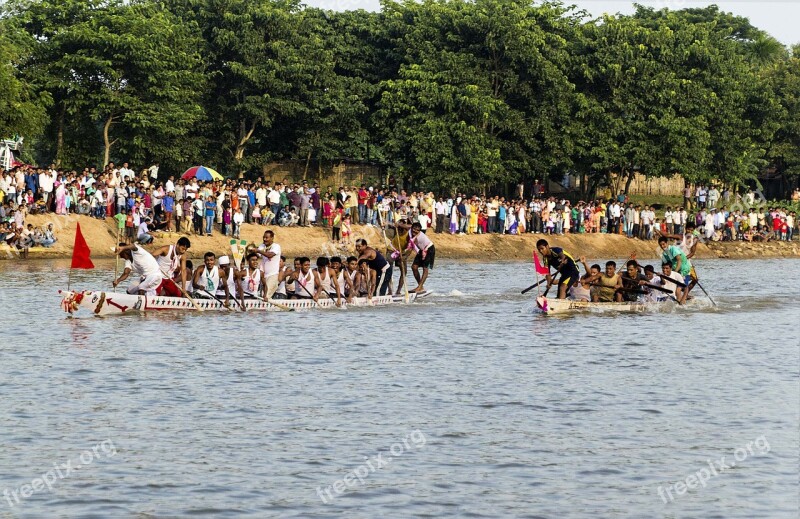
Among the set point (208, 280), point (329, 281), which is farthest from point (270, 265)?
point (329, 281)

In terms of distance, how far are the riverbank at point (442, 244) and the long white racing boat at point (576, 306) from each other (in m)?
18.1

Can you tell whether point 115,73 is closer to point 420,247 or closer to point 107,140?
point 107,140

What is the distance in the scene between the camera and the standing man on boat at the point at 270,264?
28.6 meters

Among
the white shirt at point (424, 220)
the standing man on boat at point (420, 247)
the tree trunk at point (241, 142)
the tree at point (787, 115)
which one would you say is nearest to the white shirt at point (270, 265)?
the standing man on boat at point (420, 247)

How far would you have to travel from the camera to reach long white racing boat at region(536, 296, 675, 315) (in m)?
29.8

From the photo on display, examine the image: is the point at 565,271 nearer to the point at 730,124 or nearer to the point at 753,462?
the point at 753,462

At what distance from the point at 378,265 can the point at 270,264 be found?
11.0 feet

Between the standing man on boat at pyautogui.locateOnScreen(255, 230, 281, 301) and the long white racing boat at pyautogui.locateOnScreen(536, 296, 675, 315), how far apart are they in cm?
606

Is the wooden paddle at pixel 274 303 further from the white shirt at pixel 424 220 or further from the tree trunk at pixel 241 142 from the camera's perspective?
the tree trunk at pixel 241 142

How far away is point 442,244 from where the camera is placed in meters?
54.7

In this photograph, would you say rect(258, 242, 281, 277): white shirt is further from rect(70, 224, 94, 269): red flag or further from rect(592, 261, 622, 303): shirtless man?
rect(592, 261, 622, 303): shirtless man

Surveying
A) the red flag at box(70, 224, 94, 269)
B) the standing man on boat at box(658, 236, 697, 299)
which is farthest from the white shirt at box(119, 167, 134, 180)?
the standing man on boat at box(658, 236, 697, 299)

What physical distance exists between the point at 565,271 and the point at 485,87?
34.4 meters

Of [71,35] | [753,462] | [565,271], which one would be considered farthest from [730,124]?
[753,462]
